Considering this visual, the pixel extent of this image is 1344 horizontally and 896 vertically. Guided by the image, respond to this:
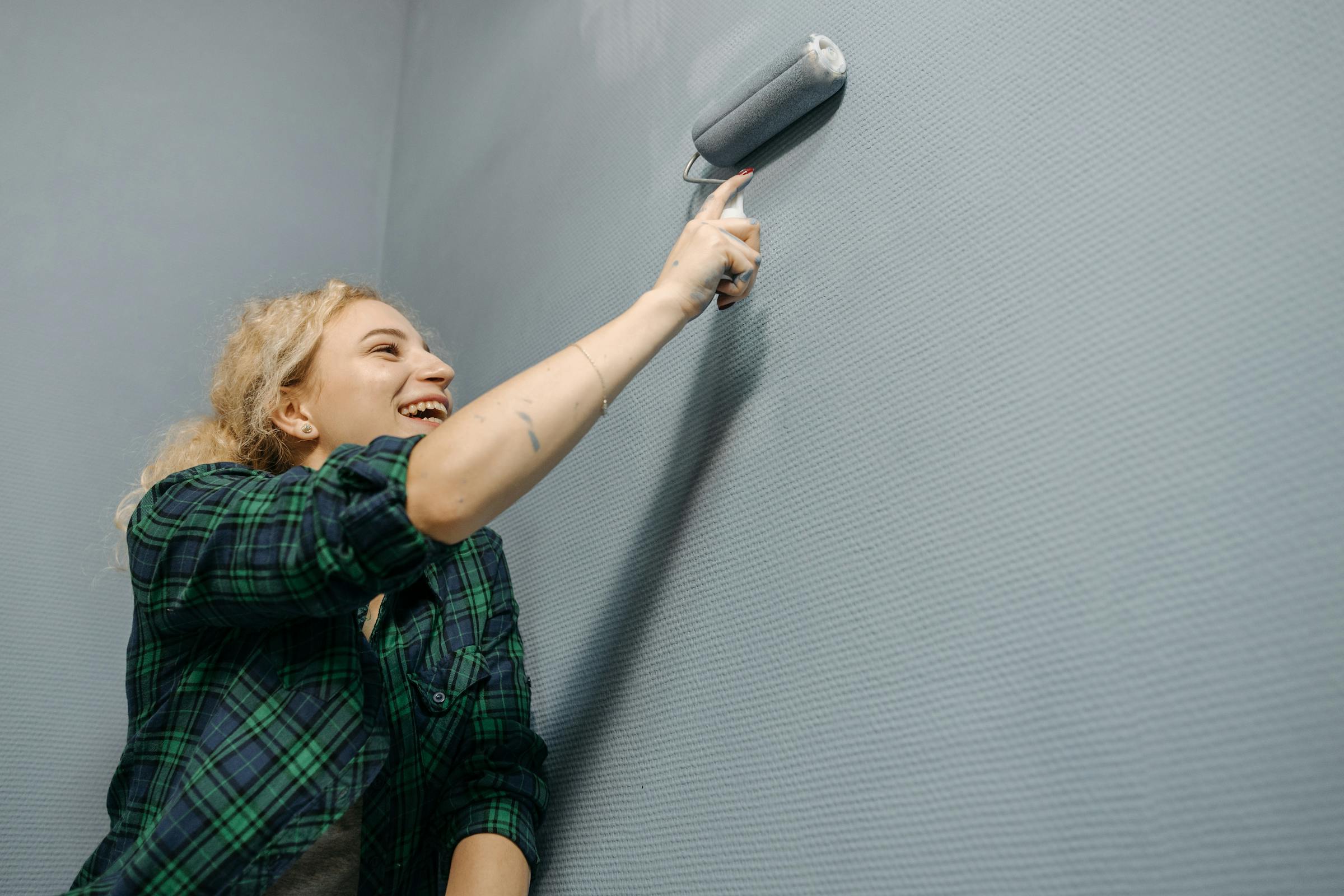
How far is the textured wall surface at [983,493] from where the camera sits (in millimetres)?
567

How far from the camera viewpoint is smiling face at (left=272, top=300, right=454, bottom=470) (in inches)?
40.4

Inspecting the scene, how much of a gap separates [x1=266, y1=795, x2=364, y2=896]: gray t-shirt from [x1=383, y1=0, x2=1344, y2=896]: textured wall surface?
20 cm

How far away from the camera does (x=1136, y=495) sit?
24.5 inches

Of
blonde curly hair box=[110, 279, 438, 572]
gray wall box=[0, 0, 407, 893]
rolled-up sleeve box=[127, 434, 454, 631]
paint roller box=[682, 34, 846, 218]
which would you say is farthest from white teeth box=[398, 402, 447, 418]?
gray wall box=[0, 0, 407, 893]

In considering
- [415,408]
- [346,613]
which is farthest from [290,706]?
[415,408]

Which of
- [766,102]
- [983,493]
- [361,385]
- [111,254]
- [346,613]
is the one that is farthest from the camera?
[111,254]

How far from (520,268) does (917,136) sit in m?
0.70

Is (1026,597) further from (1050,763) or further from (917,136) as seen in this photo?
(917,136)

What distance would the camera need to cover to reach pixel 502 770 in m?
0.97

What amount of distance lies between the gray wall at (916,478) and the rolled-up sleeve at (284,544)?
319 millimetres

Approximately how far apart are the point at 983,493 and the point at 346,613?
53 centimetres

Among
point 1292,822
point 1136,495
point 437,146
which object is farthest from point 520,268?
point 1292,822

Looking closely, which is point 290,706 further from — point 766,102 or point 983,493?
point 766,102

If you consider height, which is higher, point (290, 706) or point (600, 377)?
point (600, 377)
